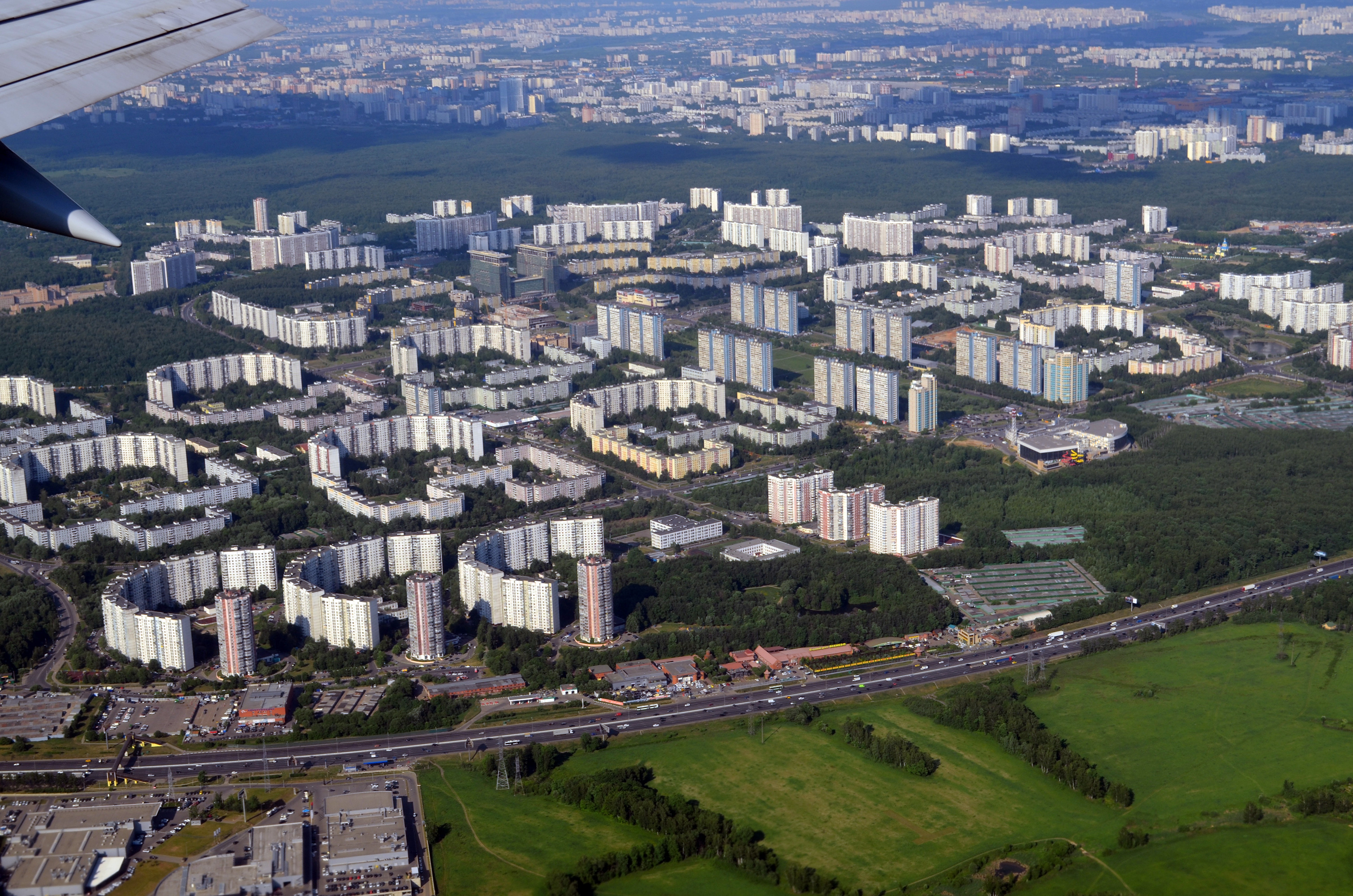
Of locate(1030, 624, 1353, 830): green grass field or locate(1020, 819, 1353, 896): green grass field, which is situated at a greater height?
locate(1030, 624, 1353, 830): green grass field

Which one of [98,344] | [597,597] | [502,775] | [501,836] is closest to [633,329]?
[98,344]

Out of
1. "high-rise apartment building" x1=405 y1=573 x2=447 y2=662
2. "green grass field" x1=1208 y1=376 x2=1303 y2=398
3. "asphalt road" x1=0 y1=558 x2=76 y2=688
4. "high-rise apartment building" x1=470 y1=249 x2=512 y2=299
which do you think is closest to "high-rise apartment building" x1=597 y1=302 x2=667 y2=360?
"high-rise apartment building" x1=470 y1=249 x2=512 y2=299

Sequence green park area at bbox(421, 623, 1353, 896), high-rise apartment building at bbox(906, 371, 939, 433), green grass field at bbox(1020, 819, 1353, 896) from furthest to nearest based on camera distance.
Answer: high-rise apartment building at bbox(906, 371, 939, 433)
green park area at bbox(421, 623, 1353, 896)
green grass field at bbox(1020, 819, 1353, 896)

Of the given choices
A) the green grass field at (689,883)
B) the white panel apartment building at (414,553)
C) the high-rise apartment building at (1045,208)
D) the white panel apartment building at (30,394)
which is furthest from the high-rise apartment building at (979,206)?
the green grass field at (689,883)

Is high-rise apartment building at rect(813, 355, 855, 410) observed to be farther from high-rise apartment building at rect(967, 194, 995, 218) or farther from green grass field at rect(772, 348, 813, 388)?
high-rise apartment building at rect(967, 194, 995, 218)

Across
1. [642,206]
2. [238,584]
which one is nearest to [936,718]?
[238,584]

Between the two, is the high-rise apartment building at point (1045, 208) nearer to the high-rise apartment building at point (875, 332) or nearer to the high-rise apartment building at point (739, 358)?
the high-rise apartment building at point (875, 332)
